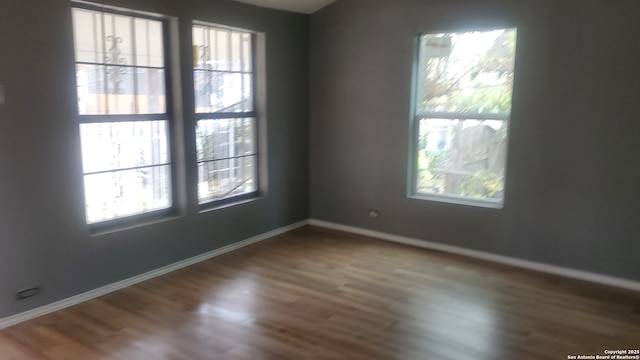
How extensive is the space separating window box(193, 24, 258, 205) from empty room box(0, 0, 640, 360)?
19 mm

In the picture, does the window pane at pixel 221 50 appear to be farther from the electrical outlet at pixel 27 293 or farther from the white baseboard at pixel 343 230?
the electrical outlet at pixel 27 293

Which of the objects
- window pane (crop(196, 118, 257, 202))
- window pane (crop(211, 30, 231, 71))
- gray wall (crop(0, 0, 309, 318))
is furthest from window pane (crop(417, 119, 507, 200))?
gray wall (crop(0, 0, 309, 318))

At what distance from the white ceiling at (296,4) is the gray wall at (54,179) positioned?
1.20 ft

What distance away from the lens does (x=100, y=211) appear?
12.7ft

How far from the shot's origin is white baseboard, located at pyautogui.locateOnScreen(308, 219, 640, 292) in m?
4.05

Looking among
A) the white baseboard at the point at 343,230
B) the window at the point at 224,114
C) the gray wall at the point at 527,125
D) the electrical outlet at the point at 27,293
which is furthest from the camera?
the window at the point at 224,114

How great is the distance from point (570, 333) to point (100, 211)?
336 centimetres

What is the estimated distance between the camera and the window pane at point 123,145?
3.72 m

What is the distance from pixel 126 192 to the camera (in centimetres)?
402

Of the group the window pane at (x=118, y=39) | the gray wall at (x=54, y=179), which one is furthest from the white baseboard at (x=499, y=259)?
the window pane at (x=118, y=39)

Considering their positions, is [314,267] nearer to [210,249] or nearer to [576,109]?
[210,249]

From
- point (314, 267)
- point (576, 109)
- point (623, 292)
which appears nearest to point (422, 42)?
point (576, 109)

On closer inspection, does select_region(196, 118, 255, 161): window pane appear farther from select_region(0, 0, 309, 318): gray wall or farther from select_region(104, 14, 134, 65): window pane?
select_region(104, 14, 134, 65): window pane

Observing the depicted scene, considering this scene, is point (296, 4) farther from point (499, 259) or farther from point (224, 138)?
point (499, 259)
